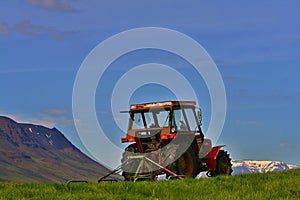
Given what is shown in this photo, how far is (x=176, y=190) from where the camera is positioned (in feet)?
51.5

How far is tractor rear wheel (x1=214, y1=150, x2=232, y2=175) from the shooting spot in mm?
24656

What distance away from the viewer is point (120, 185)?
53.0 feet

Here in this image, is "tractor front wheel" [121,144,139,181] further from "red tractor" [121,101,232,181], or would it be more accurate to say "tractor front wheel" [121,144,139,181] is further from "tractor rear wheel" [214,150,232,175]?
"tractor rear wheel" [214,150,232,175]

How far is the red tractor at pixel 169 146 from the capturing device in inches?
901

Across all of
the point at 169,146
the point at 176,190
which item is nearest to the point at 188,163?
the point at 169,146

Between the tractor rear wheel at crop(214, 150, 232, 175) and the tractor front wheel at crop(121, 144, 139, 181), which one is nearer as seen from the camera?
the tractor front wheel at crop(121, 144, 139, 181)

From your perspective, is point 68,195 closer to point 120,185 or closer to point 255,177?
point 120,185

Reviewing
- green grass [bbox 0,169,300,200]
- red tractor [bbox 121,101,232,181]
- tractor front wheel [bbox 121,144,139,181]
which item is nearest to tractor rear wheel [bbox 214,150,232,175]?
red tractor [bbox 121,101,232,181]

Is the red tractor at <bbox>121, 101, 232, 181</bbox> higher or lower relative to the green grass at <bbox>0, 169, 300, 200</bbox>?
higher

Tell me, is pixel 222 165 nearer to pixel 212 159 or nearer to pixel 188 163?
pixel 212 159

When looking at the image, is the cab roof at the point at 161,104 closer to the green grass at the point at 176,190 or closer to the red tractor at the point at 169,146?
the red tractor at the point at 169,146

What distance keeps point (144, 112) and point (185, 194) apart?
32.3 ft

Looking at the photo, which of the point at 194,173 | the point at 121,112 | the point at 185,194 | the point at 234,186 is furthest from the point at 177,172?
the point at 185,194

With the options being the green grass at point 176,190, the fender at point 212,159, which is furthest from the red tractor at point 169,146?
the green grass at point 176,190
